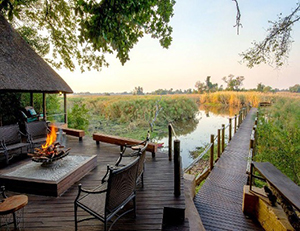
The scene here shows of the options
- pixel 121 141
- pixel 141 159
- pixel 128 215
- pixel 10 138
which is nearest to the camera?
pixel 128 215

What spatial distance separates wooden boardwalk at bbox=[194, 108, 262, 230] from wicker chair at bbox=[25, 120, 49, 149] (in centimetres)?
413

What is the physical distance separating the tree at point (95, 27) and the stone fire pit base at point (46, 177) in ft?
6.87

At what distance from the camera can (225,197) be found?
12.7 feet

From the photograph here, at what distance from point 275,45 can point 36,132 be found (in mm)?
7104

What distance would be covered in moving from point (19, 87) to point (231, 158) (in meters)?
7.44

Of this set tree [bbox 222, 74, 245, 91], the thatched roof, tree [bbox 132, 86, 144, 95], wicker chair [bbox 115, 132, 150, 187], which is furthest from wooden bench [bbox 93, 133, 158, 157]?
tree [bbox 222, 74, 245, 91]

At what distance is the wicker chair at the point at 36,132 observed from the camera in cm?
432

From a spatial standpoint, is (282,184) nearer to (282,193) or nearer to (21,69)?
(282,193)

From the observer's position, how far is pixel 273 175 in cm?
268

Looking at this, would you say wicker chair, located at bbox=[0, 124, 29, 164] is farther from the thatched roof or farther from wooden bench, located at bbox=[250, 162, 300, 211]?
wooden bench, located at bbox=[250, 162, 300, 211]

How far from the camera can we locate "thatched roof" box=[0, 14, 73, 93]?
5.26 metres

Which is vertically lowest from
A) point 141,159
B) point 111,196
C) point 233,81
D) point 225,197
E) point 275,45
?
point 225,197

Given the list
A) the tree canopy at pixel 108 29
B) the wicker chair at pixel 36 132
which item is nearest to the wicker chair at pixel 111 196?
the tree canopy at pixel 108 29

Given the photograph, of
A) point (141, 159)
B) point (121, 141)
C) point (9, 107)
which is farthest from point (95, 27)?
point (9, 107)
